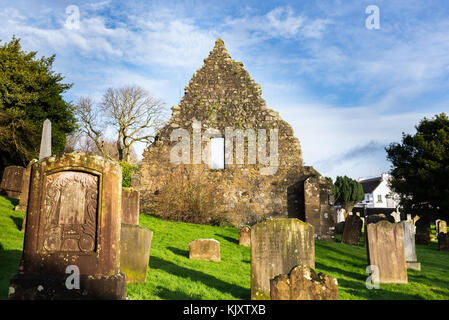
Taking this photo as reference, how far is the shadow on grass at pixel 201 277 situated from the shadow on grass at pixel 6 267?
8.52 ft

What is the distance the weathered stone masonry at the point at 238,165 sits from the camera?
15.6 metres

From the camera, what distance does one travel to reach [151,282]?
615cm

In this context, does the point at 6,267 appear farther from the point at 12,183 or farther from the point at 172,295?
the point at 12,183

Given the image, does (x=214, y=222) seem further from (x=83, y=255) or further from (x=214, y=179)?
(x=83, y=255)

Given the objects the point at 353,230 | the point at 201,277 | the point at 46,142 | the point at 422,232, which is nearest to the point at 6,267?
the point at 201,277

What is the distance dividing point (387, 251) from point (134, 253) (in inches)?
229

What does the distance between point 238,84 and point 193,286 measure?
12427mm

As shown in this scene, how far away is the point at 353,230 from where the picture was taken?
48.5 feet

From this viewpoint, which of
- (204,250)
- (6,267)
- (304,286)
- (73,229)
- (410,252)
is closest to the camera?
(304,286)

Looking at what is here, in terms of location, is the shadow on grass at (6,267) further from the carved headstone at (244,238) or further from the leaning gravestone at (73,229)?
the carved headstone at (244,238)

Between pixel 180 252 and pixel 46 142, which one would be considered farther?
pixel 46 142

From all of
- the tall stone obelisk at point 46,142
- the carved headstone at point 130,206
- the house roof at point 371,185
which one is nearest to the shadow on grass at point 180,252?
the carved headstone at point 130,206

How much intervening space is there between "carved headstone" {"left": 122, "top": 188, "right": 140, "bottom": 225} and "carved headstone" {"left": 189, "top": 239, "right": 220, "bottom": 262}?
76.9 inches
